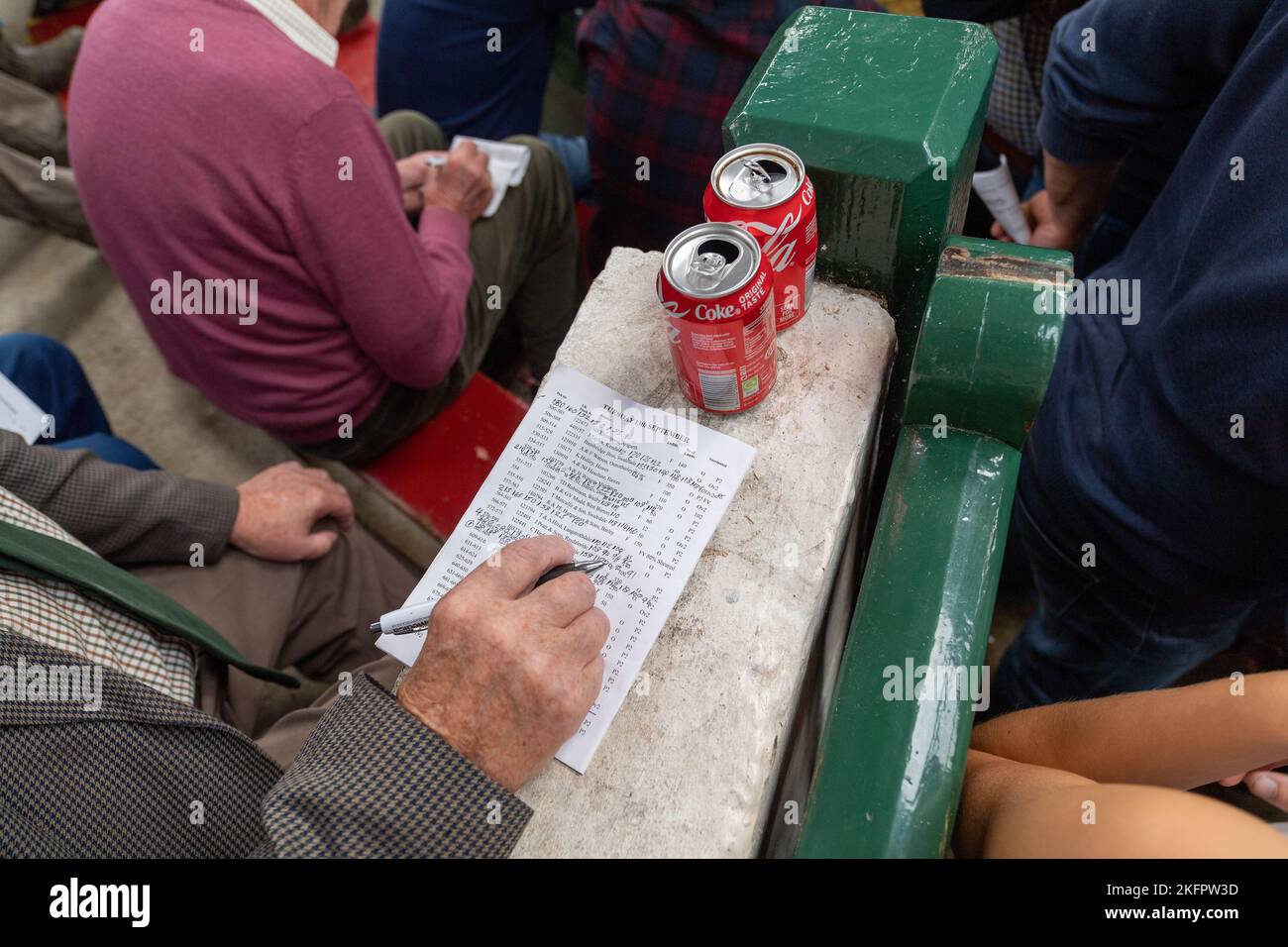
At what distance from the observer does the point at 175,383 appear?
261 centimetres

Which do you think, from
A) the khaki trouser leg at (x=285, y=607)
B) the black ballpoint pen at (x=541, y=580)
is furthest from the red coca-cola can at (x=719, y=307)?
the khaki trouser leg at (x=285, y=607)

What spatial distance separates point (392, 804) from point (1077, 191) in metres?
1.71

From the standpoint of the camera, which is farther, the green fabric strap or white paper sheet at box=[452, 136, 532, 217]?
white paper sheet at box=[452, 136, 532, 217]

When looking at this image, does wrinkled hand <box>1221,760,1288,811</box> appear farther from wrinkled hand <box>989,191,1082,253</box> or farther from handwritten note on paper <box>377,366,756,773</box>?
wrinkled hand <box>989,191,1082,253</box>

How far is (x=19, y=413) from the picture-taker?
1617 millimetres

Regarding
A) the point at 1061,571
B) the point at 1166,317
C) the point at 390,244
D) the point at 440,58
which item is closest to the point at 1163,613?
the point at 1061,571

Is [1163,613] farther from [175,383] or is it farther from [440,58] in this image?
[175,383]

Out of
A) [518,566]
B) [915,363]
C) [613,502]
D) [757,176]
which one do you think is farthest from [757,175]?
[518,566]

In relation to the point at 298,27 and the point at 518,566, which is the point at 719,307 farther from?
the point at 298,27

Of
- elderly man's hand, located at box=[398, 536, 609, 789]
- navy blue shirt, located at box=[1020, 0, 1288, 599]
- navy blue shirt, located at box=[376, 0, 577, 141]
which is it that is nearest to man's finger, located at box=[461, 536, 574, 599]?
elderly man's hand, located at box=[398, 536, 609, 789]

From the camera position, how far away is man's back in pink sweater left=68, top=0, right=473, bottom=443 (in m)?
1.36

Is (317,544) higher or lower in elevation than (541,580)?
lower

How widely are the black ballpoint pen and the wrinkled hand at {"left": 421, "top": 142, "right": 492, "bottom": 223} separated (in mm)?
1258

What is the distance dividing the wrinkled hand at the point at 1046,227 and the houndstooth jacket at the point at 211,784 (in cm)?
158
